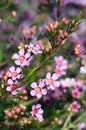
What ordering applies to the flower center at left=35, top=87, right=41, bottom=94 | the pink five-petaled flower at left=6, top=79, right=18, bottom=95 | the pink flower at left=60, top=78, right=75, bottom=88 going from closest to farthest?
the pink five-petaled flower at left=6, top=79, right=18, bottom=95 < the flower center at left=35, top=87, right=41, bottom=94 < the pink flower at left=60, top=78, right=75, bottom=88

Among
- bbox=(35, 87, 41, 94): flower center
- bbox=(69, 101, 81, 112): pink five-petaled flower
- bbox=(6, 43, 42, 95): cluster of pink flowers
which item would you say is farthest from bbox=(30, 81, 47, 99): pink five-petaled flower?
bbox=(69, 101, 81, 112): pink five-petaled flower

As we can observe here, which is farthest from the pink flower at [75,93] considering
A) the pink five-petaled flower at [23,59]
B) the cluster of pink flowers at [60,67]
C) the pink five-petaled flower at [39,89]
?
the pink five-petaled flower at [23,59]

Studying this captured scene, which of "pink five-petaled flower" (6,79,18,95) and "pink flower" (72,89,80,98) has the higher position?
"pink flower" (72,89,80,98)

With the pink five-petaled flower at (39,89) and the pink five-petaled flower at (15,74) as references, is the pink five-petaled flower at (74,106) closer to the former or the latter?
the pink five-petaled flower at (39,89)

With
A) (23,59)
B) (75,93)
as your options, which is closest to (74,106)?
(75,93)

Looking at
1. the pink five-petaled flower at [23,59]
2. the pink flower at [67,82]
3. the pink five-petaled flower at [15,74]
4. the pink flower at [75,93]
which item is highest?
the pink flower at [67,82]

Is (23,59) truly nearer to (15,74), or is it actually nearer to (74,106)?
(15,74)

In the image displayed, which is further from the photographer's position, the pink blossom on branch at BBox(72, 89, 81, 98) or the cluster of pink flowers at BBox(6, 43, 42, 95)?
the pink blossom on branch at BBox(72, 89, 81, 98)

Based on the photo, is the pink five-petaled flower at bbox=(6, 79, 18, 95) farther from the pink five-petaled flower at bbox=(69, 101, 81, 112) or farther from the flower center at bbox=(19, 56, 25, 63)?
the pink five-petaled flower at bbox=(69, 101, 81, 112)

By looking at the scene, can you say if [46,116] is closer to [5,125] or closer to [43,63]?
[5,125]

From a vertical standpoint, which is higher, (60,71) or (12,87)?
(60,71)

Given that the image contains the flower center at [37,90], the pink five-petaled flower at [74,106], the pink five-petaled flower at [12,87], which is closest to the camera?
the pink five-petaled flower at [12,87]
